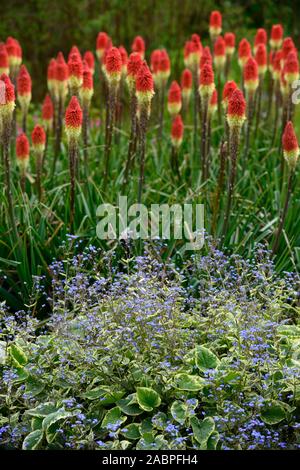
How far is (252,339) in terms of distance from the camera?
3553 mm

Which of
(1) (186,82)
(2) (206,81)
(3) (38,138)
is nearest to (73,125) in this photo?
(3) (38,138)

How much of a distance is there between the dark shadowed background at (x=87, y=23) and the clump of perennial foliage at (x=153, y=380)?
22.0 ft

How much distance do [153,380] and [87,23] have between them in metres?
7.64

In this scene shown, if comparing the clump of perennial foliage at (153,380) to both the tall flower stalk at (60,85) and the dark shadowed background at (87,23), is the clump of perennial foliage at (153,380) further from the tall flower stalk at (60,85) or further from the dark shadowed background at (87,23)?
the dark shadowed background at (87,23)

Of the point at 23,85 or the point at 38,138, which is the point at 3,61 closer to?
the point at 23,85

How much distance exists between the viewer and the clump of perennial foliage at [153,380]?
335cm

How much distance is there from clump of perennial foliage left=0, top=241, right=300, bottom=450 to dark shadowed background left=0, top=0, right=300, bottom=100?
6.72 m

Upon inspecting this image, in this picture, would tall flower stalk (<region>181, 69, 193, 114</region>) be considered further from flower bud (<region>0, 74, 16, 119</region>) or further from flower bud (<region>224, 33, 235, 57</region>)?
flower bud (<region>0, 74, 16, 119</region>)

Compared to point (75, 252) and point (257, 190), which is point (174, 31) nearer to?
point (257, 190)

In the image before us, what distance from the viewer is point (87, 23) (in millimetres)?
10367

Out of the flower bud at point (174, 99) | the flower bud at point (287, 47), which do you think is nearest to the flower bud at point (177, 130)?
the flower bud at point (174, 99)

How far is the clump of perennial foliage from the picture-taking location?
335 cm

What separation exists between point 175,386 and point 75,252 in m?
1.73

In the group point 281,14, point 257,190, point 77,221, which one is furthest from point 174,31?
point 77,221
